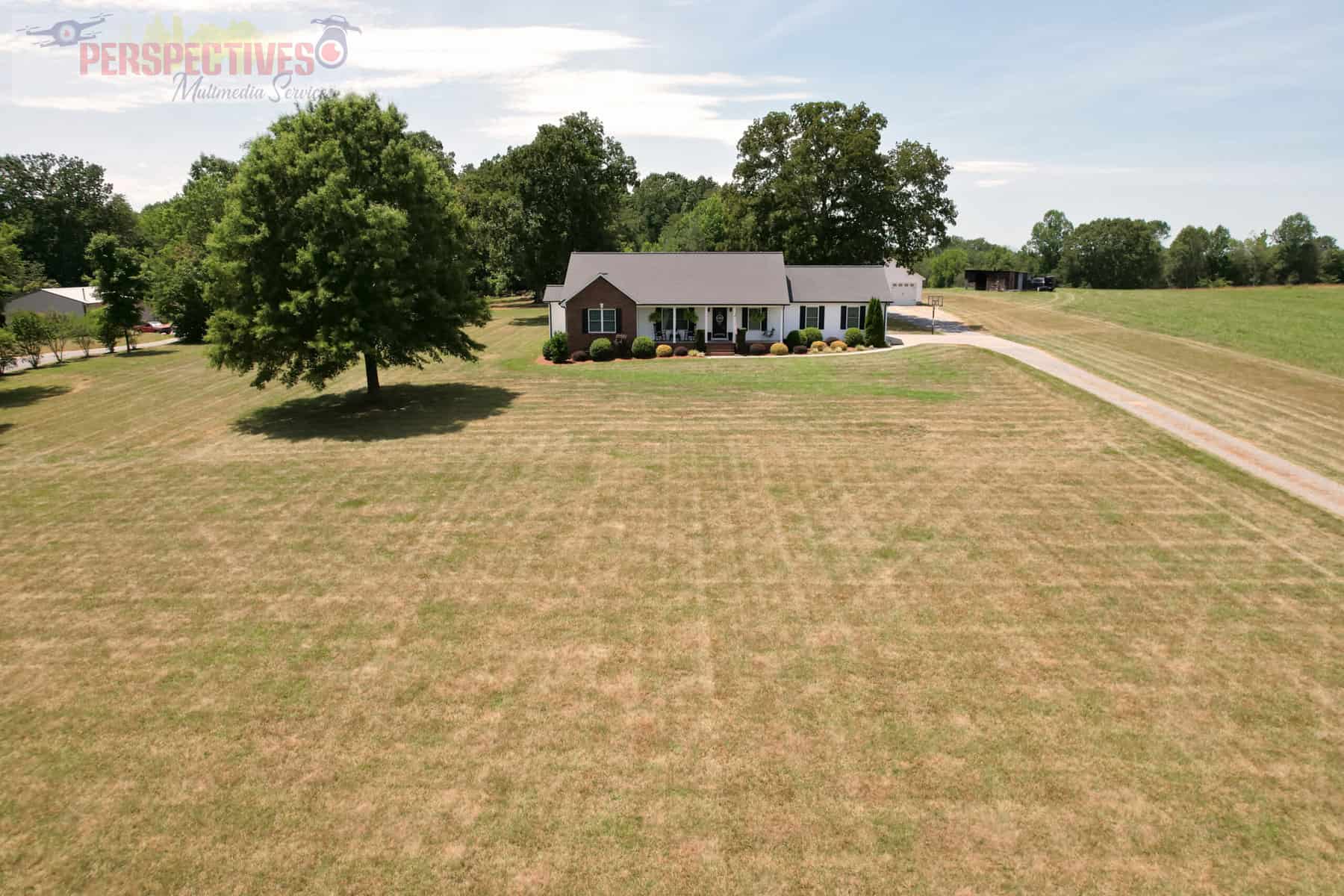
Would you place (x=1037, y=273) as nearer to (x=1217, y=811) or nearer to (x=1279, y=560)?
(x=1279, y=560)

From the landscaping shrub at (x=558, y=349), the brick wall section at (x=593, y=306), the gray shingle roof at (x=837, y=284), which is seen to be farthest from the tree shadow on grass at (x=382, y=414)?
the gray shingle roof at (x=837, y=284)

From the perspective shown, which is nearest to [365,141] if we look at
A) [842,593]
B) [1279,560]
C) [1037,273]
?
[842,593]

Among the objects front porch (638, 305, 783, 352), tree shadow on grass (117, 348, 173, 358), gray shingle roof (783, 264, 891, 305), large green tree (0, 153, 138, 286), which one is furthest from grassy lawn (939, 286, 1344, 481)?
large green tree (0, 153, 138, 286)

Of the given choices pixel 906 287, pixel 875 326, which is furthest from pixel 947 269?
pixel 875 326

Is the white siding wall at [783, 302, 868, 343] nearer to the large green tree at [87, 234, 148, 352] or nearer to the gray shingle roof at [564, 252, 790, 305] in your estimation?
the gray shingle roof at [564, 252, 790, 305]

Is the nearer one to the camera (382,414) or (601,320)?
(382,414)

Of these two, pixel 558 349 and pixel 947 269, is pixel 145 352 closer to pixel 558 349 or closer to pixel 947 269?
pixel 558 349
